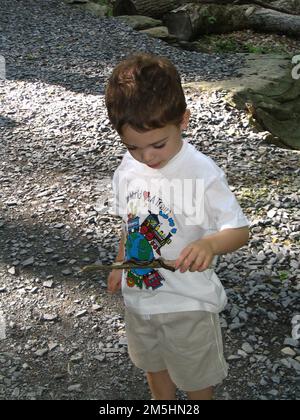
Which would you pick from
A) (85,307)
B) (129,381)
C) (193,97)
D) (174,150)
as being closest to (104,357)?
(129,381)

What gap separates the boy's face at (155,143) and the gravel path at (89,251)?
5.05ft

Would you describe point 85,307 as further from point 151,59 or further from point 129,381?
point 151,59

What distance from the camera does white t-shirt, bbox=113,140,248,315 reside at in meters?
1.96

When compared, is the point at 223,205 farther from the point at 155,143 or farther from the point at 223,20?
the point at 223,20

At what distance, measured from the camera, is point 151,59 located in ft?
6.30

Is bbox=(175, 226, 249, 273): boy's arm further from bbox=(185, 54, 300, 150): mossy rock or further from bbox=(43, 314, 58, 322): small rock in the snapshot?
bbox=(185, 54, 300, 150): mossy rock

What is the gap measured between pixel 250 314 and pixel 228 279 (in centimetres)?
41

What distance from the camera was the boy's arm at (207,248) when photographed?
5.99 feet

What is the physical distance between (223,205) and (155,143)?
34cm

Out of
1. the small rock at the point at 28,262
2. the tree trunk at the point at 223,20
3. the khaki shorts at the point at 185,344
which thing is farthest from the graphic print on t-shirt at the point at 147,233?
the tree trunk at the point at 223,20

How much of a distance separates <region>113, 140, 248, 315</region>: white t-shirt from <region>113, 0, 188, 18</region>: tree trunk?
34.7 feet

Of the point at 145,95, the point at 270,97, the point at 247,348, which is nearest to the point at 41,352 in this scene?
the point at 247,348

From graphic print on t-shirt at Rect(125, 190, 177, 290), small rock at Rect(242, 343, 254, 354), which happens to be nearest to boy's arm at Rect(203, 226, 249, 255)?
graphic print on t-shirt at Rect(125, 190, 177, 290)

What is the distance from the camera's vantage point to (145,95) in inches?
72.6
